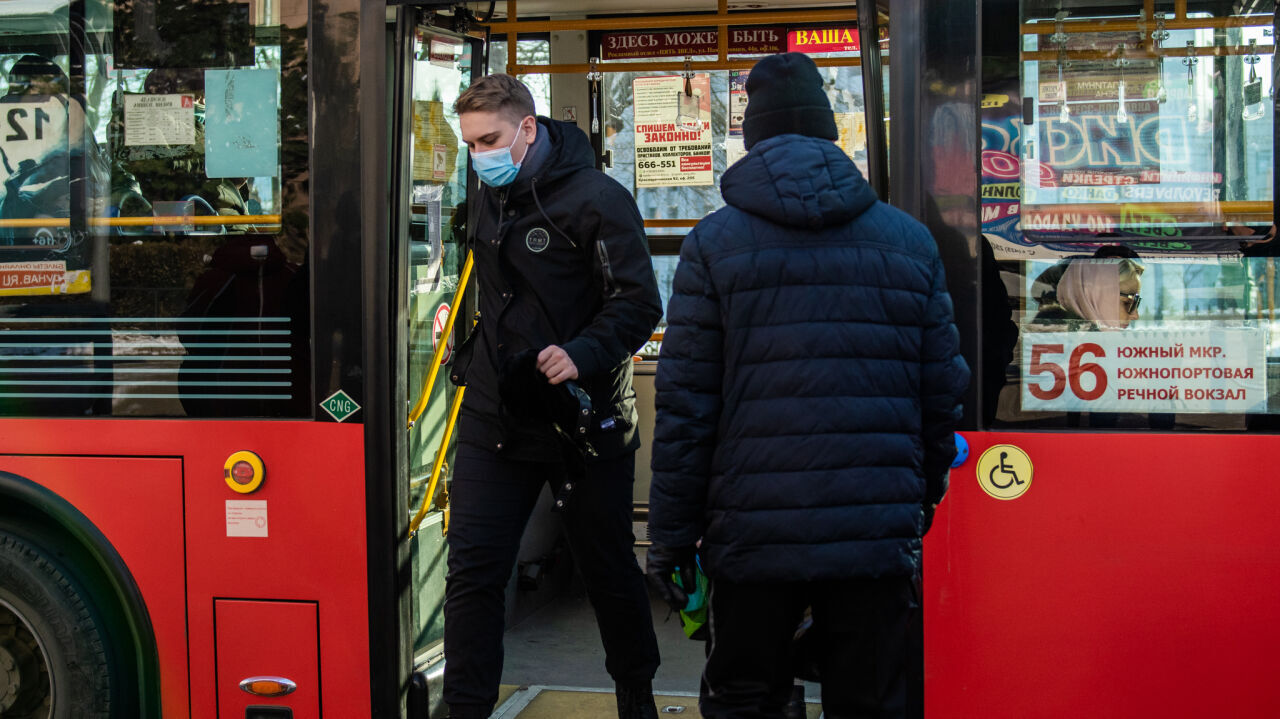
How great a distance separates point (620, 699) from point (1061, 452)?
54.6 inches

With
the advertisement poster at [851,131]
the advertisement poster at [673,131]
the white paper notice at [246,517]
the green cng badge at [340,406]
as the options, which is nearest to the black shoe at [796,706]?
the green cng badge at [340,406]

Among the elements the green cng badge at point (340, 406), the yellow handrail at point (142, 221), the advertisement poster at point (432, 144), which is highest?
the advertisement poster at point (432, 144)

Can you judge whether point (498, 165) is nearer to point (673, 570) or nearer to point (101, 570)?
point (673, 570)

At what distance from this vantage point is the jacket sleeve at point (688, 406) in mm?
2316

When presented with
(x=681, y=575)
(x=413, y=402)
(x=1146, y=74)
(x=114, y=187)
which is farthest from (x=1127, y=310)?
(x=114, y=187)

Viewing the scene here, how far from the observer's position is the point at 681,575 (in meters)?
2.47

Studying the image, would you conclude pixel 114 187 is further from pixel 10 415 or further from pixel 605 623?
pixel 605 623

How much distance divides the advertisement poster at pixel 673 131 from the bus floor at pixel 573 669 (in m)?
1.97

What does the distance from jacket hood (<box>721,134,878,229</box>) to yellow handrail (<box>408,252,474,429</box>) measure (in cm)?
127

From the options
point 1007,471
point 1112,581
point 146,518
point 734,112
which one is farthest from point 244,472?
point 734,112

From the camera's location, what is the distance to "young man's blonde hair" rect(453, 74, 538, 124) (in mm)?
3066

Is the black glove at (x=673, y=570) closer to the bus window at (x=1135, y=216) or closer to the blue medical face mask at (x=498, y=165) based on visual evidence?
the bus window at (x=1135, y=216)

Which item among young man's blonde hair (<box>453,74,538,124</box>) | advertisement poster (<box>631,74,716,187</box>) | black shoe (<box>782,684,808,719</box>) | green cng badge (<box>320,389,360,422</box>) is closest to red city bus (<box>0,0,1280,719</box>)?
green cng badge (<box>320,389,360,422</box>)

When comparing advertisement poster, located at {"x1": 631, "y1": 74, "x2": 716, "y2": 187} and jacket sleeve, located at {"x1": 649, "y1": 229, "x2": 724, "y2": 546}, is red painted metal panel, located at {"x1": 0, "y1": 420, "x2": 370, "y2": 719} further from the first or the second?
advertisement poster, located at {"x1": 631, "y1": 74, "x2": 716, "y2": 187}
